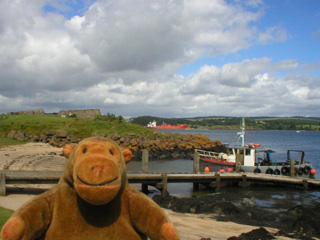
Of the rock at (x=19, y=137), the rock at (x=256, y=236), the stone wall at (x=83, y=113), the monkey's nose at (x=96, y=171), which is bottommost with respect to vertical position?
the rock at (x=256, y=236)

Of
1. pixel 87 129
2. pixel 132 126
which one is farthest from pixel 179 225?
pixel 132 126

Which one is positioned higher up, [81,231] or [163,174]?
[81,231]

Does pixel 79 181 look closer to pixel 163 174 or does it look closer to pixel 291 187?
pixel 163 174

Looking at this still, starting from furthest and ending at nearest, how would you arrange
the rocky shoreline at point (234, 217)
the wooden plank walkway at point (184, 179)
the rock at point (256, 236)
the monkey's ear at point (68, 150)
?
the wooden plank walkway at point (184, 179) < the rocky shoreline at point (234, 217) < the rock at point (256, 236) < the monkey's ear at point (68, 150)

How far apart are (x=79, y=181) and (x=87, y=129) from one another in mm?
38210

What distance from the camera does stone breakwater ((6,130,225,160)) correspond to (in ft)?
108

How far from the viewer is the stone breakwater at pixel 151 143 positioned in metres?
32.9

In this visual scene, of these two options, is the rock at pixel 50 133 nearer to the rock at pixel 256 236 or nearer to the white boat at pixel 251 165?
the white boat at pixel 251 165

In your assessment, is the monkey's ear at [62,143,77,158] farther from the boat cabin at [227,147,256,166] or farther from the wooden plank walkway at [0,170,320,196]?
the boat cabin at [227,147,256,166]

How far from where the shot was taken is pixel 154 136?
144 ft

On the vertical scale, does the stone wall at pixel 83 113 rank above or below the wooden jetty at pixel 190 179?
above

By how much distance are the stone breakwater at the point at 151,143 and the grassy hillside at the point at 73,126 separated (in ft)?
6.23

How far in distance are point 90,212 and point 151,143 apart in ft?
115

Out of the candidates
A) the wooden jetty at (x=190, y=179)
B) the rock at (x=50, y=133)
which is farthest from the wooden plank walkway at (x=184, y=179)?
the rock at (x=50, y=133)
